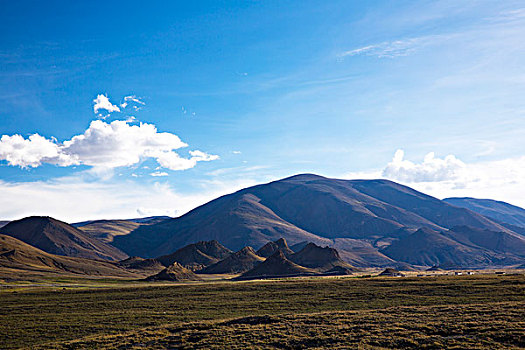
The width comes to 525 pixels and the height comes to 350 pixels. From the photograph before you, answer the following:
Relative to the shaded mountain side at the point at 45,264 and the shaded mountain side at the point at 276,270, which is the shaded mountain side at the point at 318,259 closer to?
the shaded mountain side at the point at 276,270

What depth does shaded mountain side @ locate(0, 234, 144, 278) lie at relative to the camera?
137375mm

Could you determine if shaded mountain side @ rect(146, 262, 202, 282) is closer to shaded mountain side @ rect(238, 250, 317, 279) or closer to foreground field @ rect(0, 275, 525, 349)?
shaded mountain side @ rect(238, 250, 317, 279)

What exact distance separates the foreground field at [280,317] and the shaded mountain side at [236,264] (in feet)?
330

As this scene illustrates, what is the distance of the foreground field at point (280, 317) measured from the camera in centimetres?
2694

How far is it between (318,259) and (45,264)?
105 m

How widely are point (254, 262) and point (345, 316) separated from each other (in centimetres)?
14803

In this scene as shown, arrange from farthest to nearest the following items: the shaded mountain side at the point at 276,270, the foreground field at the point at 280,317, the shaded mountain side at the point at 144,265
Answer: the shaded mountain side at the point at 144,265 → the shaded mountain side at the point at 276,270 → the foreground field at the point at 280,317

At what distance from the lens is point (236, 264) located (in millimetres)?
175000

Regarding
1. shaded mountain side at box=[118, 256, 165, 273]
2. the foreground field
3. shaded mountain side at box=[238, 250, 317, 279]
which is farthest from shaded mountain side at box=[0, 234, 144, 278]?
the foreground field

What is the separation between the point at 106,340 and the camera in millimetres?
30984

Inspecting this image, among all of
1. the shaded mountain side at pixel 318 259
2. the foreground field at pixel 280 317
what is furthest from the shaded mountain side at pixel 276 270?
the foreground field at pixel 280 317

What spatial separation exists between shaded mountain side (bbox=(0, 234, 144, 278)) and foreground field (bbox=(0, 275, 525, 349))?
75.7 m

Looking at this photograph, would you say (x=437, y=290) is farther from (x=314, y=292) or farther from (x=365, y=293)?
(x=314, y=292)

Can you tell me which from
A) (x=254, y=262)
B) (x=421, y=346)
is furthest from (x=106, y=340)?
(x=254, y=262)
